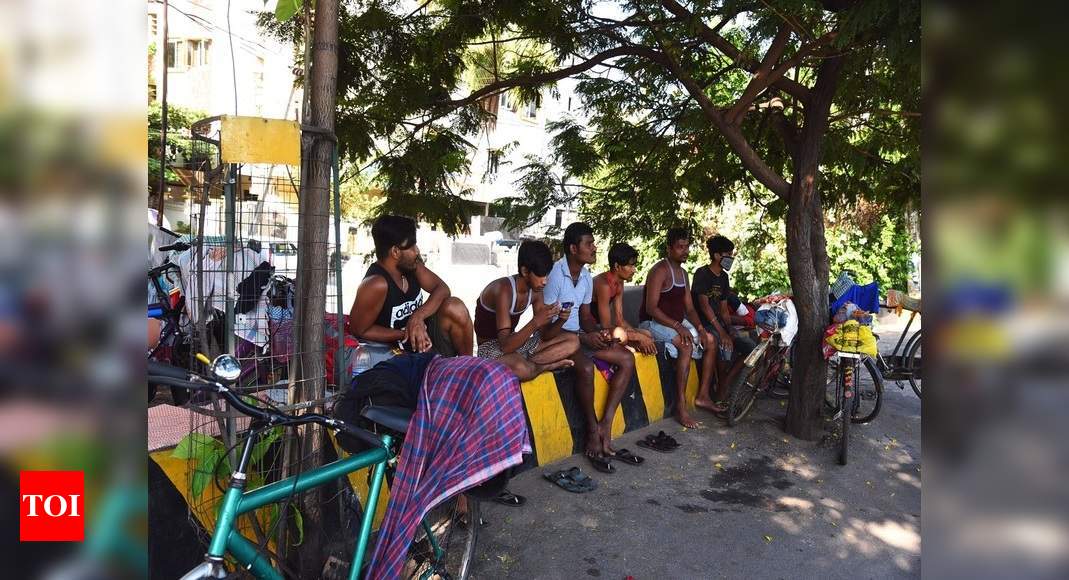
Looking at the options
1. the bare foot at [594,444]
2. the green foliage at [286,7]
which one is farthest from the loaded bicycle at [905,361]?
the green foliage at [286,7]

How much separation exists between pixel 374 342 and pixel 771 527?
266cm

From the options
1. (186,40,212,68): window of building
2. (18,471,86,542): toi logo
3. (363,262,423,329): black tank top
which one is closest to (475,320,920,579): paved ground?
(363,262,423,329): black tank top

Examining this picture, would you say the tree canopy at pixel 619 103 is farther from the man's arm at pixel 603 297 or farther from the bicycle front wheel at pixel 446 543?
the bicycle front wheel at pixel 446 543

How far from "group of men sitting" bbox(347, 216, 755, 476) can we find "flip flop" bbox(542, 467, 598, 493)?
41 centimetres

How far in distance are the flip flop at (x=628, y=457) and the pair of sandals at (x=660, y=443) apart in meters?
0.29

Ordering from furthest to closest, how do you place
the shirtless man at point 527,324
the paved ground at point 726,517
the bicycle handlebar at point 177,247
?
the bicycle handlebar at point 177,247, the shirtless man at point 527,324, the paved ground at point 726,517

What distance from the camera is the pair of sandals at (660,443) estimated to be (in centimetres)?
565

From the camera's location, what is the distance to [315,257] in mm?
3176

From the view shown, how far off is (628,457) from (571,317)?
128cm

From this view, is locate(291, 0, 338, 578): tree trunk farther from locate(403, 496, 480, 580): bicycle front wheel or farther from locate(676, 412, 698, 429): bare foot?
locate(676, 412, 698, 429): bare foot

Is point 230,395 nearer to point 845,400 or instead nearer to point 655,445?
point 655,445

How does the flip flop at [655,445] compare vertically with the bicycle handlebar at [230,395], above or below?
below

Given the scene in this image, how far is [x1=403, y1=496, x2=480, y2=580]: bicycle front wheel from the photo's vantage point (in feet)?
9.72

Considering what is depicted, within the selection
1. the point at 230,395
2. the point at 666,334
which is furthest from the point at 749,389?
the point at 230,395
